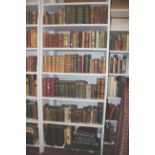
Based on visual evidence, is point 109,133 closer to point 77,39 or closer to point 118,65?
point 118,65

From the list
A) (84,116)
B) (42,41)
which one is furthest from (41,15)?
(84,116)

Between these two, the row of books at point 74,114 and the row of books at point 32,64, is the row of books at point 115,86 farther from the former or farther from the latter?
the row of books at point 32,64

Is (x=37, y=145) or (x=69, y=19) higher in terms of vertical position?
(x=69, y=19)

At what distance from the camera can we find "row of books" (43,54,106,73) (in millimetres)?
2480

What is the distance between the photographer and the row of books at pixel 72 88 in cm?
252

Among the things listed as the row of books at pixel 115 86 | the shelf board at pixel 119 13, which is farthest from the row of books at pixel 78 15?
the row of books at pixel 115 86

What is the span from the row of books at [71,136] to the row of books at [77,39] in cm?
111

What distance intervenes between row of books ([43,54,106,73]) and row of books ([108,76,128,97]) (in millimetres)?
185

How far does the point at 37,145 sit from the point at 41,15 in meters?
1.76

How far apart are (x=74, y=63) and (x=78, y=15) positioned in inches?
24.2

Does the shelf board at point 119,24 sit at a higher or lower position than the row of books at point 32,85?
higher

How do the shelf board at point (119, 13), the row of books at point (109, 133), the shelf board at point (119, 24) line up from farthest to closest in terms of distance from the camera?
the row of books at point (109, 133), the shelf board at point (119, 24), the shelf board at point (119, 13)
